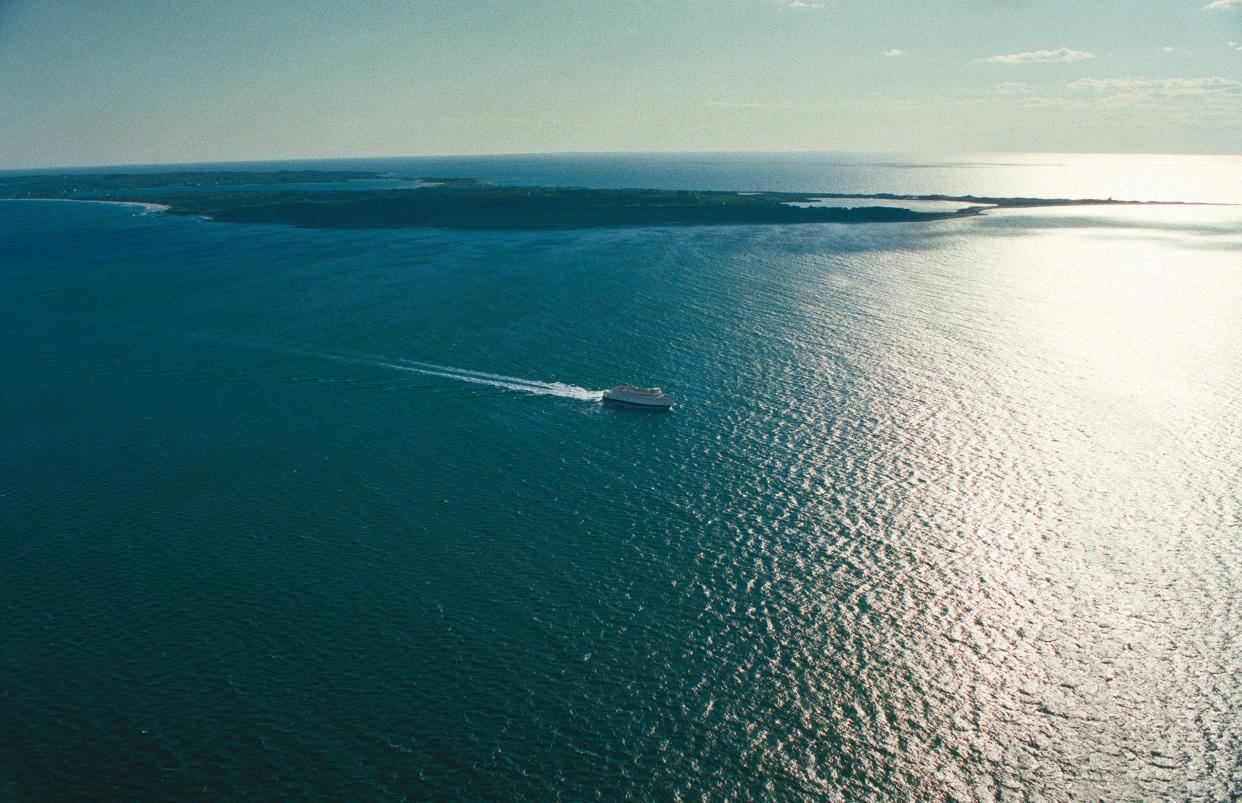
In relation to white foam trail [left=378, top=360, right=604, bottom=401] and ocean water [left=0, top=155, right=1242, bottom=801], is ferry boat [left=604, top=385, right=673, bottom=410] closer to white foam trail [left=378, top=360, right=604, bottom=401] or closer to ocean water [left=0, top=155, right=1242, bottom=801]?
ocean water [left=0, top=155, right=1242, bottom=801]

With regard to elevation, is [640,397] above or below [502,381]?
below

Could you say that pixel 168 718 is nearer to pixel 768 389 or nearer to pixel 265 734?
pixel 265 734

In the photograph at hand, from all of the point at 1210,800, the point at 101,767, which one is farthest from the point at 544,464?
the point at 1210,800

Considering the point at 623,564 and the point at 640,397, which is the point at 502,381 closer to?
the point at 640,397

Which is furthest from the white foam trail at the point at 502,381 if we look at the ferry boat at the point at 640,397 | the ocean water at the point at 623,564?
the ferry boat at the point at 640,397

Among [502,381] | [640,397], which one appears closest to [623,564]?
[640,397]

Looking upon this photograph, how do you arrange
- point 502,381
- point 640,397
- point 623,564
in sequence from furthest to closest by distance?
point 502,381, point 640,397, point 623,564
